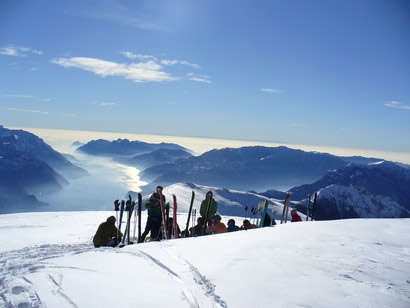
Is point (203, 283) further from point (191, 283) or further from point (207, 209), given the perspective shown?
point (207, 209)

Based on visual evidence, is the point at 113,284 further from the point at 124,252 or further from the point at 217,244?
the point at 217,244

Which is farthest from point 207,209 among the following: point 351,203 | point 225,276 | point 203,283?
point 351,203

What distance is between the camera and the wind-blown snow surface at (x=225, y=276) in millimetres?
3611

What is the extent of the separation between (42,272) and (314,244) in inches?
206

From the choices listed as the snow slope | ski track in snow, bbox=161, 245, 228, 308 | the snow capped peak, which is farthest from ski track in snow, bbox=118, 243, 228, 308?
the snow capped peak

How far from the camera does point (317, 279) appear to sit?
14.7ft

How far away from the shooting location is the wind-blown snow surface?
11.8ft

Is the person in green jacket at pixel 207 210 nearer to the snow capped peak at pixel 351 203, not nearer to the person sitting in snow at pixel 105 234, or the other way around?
the person sitting in snow at pixel 105 234

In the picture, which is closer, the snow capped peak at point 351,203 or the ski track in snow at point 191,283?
the ski track in snow at point 191,283

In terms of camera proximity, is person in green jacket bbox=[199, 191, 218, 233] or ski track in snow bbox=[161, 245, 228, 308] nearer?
ski track in snow bbox=[161, 245, 228, 308]

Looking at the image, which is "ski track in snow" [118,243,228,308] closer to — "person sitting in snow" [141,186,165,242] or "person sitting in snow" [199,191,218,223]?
Result: "person sitting in snow" [141,186,165,242]

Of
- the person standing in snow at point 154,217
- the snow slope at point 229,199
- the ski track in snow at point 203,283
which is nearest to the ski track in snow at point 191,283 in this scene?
the ski track in snow at point 203,283

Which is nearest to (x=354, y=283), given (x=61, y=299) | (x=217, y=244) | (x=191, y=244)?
(x=217, y=244)

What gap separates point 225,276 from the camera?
446 centimetres
